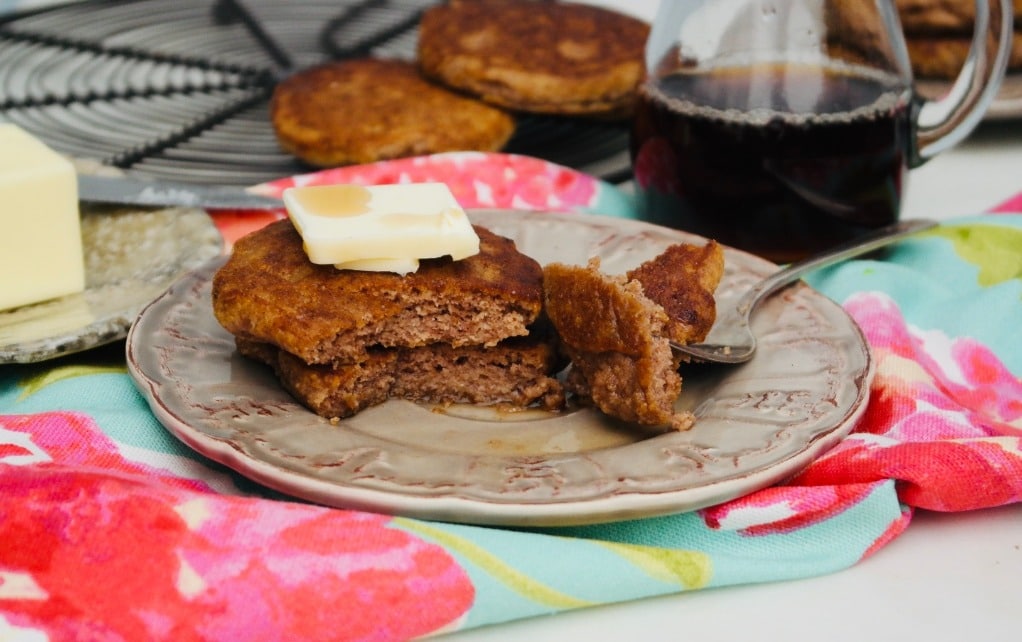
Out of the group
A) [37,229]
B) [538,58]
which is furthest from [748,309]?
[37,229]

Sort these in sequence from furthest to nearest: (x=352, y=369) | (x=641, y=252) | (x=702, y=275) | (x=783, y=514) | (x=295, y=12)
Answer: (x=295, y=12), (x=641, y=252), (x=702, y=275), (x=352, y=369), (x=783, y=514)

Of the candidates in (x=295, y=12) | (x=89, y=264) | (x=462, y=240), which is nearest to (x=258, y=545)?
(x=462, y=240)

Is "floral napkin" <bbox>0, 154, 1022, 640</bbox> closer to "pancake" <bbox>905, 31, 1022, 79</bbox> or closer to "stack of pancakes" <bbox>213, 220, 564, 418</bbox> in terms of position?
"stack of pancakes" <bbox>213, 220, 564, 418</bbox>

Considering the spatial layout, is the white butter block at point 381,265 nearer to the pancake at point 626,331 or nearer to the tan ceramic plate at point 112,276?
the pancake at point 626,331

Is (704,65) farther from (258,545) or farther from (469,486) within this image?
(258,545)

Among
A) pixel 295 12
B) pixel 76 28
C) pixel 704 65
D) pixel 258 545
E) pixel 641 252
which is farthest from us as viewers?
pixel 295 12

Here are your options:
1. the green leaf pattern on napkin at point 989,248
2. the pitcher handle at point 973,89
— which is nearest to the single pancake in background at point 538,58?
the pitcher handle at point 973,89
